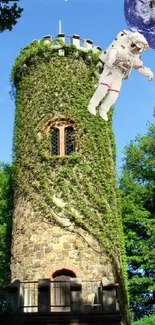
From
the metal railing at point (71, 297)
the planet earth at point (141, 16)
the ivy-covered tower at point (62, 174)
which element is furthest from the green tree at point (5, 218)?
the planet earth at point (141, 16)

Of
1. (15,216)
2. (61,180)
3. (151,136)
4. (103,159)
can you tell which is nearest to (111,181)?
(103,159)

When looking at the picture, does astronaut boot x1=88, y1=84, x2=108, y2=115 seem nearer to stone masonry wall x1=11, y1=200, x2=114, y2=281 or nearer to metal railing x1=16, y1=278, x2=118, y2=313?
metal railing x1=16, y1=278, x2=118, y2=313

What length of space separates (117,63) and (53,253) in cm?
671

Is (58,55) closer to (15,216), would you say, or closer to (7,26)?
(15,216)

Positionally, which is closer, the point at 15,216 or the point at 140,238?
the point at 15,216

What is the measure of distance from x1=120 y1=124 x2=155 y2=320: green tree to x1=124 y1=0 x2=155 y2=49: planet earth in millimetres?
12457

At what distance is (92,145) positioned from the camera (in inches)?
534

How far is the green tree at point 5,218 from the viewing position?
17.2 meters

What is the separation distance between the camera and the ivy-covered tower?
Answer: 12242mm

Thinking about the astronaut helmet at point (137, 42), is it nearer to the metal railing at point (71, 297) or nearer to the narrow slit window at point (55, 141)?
the metal railing at point (71, 297)

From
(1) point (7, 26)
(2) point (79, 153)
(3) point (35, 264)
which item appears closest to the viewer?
(1) point (7, 26)

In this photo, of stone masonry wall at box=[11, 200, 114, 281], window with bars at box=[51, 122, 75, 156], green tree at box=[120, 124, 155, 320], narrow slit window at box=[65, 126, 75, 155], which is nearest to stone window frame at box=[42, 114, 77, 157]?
window with bars at box=[51, 122, 75, 156]

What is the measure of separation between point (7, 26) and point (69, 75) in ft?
25.3

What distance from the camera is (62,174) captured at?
42.5 ft
